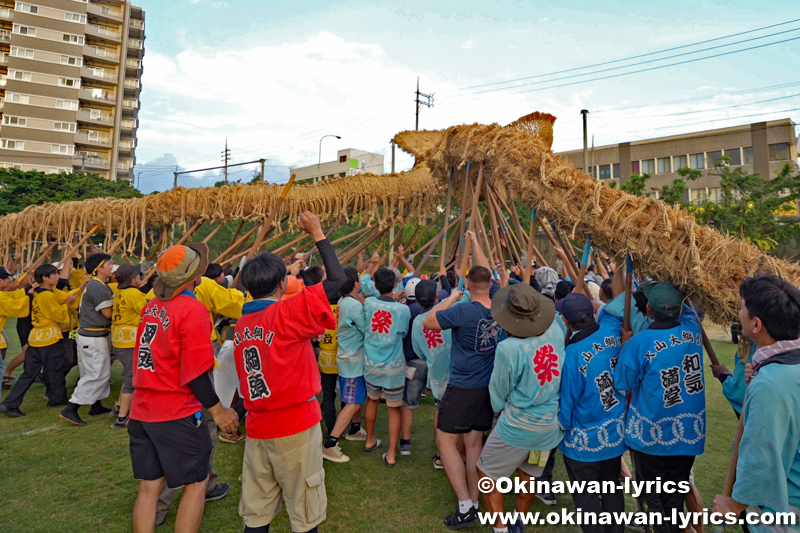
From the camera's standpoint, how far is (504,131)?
164 inches

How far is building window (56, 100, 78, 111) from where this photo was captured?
106ft

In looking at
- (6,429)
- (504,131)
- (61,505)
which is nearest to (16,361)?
(6,429)

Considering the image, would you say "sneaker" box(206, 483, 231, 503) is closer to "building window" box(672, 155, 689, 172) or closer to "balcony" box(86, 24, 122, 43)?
"building window" box(672, 155, 689, 172)

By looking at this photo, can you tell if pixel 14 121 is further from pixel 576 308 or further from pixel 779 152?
pixel 779 152

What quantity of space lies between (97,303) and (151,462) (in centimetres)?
310

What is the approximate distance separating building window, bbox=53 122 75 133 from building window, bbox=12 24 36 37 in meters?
6.52

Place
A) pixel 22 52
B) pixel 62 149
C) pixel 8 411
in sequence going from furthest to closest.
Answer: pixel 62 149 < pixel 22 52 < pixel 8 411

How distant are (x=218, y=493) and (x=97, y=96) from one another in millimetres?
41218

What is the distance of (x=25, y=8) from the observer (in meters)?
31.6

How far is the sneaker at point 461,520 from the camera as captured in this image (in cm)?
294

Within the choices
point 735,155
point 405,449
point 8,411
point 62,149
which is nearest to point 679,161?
point 735,155

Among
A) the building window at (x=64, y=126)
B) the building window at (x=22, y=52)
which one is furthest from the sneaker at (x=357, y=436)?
the building window at (x=22, y=52)

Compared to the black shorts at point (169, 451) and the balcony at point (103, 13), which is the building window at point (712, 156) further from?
the balcony at point (103, 13)

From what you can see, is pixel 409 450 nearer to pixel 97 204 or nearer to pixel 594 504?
pixel 594 504
